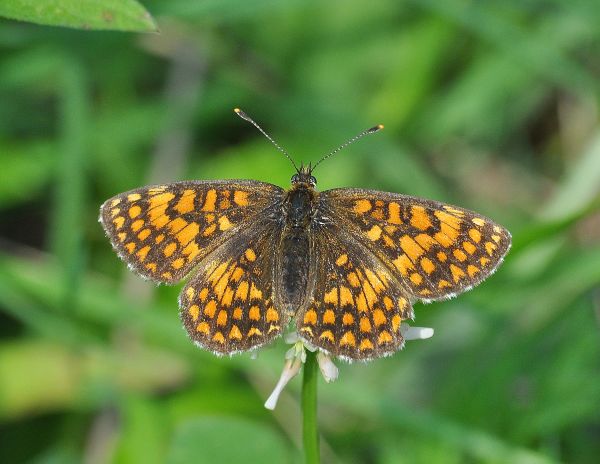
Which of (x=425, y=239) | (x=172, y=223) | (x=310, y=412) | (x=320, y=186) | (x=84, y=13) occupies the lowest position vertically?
(x=310, y=412)

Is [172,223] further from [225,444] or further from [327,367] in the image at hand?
[225,444]

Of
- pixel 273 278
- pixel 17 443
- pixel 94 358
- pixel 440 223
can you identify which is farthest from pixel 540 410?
pixel 17 443

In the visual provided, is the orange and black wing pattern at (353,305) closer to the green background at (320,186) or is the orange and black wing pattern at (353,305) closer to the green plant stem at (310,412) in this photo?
the green plant stem at (310,412)

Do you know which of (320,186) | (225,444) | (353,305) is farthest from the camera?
(320,186)

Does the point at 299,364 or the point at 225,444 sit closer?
the point at 299,364

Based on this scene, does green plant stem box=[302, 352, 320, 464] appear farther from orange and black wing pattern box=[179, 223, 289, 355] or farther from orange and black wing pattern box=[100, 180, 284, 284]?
orange and black wing pattern box=[100, 180, 284, 284]

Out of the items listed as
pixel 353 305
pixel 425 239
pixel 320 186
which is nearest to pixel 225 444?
pixel 353 305
